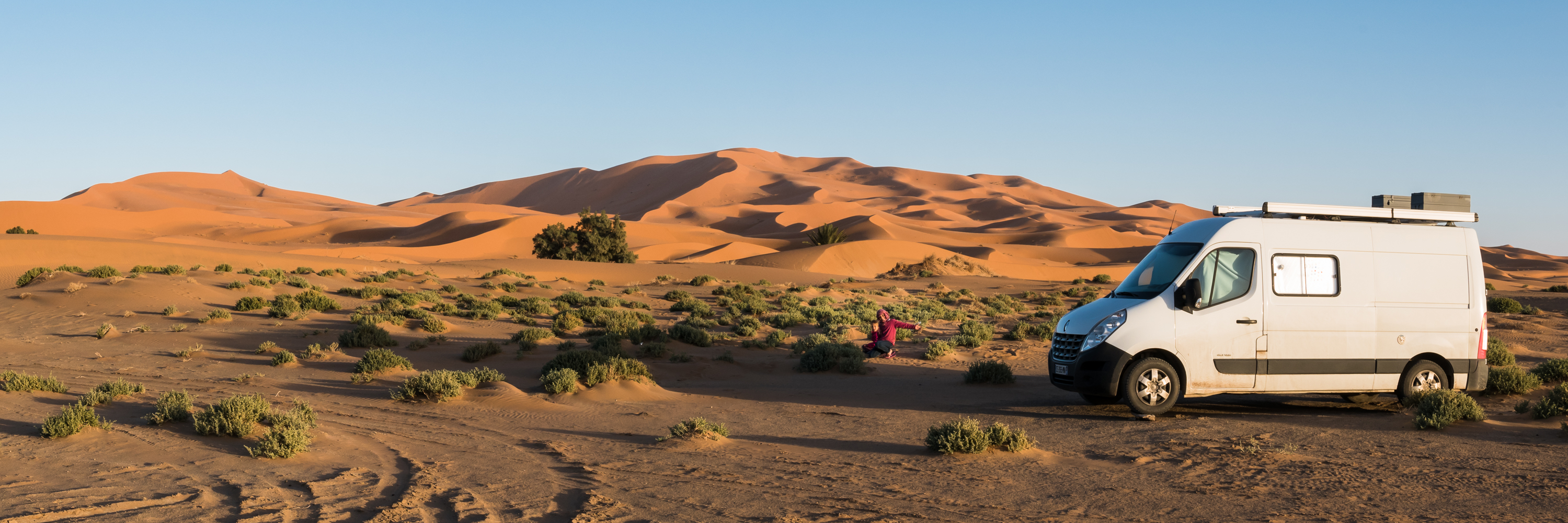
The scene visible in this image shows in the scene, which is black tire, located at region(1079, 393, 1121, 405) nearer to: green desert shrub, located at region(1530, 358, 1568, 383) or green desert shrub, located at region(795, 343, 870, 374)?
green desert shrub, located at region(795, 343, 870, 374)

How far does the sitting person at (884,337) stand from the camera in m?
15.7

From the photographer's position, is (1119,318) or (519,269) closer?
(1119,318)

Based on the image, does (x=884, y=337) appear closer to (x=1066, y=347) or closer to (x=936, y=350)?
(x=936, y=350)

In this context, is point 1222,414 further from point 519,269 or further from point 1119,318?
point 519,269

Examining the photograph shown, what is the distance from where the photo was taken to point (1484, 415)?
898cm

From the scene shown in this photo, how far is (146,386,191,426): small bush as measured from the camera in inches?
341

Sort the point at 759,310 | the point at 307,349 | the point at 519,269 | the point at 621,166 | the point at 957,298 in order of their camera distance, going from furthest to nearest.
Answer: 1. the point at 621,166
2. the point at 519,269
3. the point at 957,298
4. the point at 759,310
5. the point at 307,349

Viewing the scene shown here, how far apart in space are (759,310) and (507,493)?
58.1 feet

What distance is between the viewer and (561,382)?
448 inches

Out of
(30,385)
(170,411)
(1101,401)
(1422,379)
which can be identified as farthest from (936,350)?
(30,385)

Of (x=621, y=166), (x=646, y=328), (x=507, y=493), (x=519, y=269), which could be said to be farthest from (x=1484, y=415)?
(x=621, y=166)

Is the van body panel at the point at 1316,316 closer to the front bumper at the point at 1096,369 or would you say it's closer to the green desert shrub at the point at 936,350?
the front bumper at the point at 1096,369

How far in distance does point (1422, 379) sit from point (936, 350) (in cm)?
745

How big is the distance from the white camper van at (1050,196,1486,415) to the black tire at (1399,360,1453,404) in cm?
1
